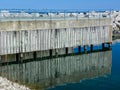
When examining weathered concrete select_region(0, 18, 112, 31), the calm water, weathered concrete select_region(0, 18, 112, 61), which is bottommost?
the calm water

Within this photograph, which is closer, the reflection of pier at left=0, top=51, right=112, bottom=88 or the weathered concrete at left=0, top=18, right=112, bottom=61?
the reflection of pier at left=0, top=51, right=112, bottom=88

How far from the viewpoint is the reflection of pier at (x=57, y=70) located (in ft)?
117

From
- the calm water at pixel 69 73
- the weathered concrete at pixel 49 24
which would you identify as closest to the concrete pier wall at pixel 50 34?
the weathered concrete at pixel 49 24

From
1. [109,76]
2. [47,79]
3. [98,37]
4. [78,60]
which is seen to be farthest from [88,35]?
[47,79]

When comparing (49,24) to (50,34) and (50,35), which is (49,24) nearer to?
(50,34)

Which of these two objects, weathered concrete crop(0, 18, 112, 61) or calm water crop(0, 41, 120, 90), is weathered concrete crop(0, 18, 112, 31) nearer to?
weathered concrete crop(0, 18, 112, 61)

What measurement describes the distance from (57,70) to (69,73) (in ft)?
5.49

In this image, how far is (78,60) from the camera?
48281 mm

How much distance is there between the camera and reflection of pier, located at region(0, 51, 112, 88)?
35656mm

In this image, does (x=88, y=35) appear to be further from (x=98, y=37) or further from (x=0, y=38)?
(x=0, y=38)

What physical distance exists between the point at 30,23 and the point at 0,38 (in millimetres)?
5356

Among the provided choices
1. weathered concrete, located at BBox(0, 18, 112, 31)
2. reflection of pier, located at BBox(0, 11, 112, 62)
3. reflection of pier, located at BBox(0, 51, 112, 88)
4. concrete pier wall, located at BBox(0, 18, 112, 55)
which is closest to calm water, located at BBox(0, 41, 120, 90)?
reflection of pier, located at BBox(0, 51, 112, 88)

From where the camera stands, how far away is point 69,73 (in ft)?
132

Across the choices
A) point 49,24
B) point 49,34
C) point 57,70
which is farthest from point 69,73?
point 49,24
